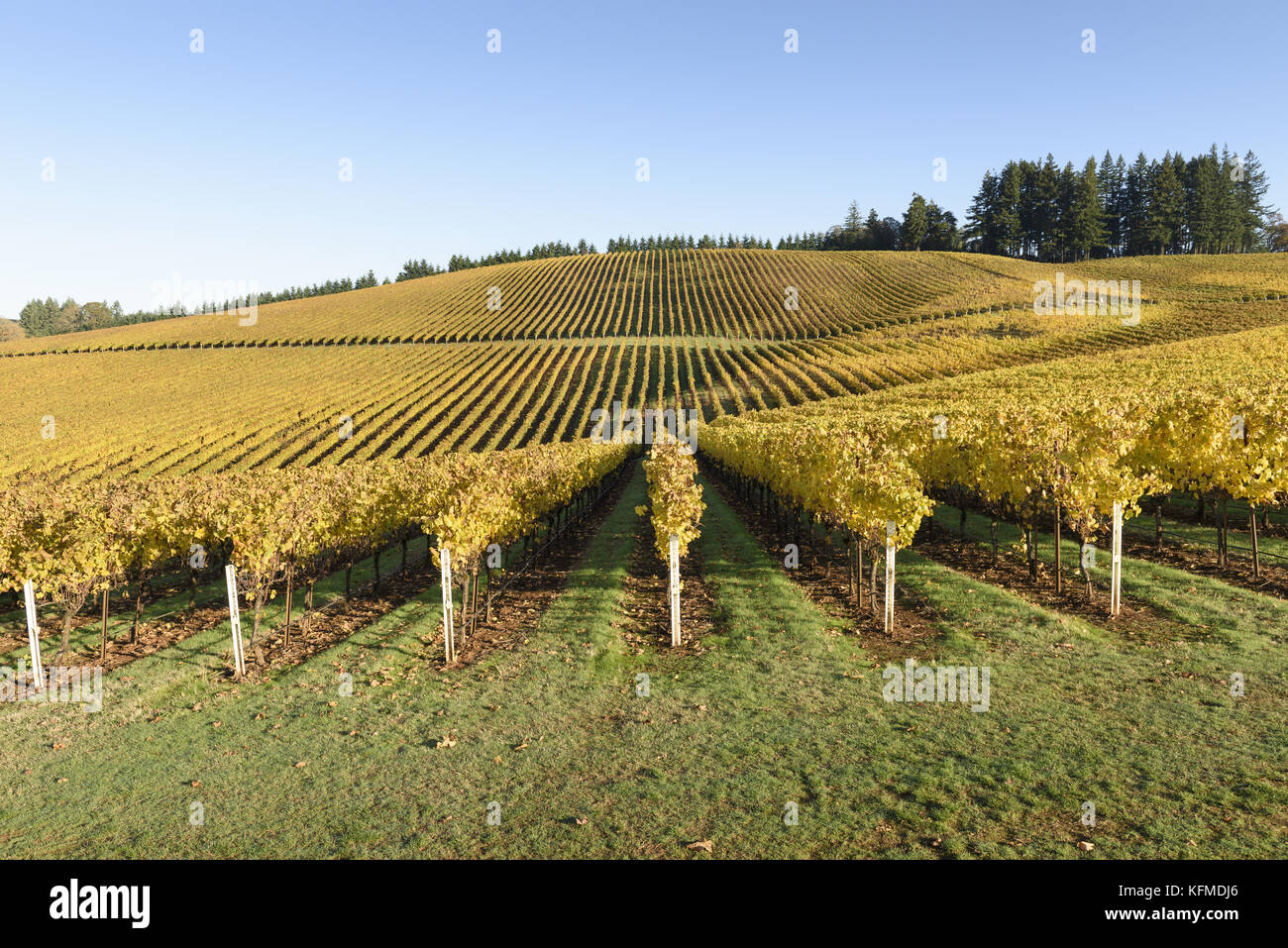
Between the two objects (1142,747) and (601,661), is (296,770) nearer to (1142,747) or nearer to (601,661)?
(601,661)

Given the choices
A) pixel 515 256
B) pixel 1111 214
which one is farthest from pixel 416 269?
pixel 1111 214

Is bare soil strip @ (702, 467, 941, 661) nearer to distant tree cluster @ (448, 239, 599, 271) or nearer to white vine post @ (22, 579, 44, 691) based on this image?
white vine post @ (22, 579, 44, 691)

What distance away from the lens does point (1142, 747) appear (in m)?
8.27

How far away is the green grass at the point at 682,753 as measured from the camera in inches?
275

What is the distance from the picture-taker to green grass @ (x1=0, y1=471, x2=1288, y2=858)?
275 inches

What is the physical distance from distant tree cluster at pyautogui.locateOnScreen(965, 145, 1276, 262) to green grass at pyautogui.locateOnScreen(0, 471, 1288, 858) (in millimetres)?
127227

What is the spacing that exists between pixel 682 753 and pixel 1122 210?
146407mm

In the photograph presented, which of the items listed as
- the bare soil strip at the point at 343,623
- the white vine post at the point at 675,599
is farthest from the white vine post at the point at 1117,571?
the bare soil strip at the point at 343,623

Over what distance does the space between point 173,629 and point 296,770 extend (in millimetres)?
9374

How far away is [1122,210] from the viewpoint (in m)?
119

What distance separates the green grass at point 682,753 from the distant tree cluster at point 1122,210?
127m

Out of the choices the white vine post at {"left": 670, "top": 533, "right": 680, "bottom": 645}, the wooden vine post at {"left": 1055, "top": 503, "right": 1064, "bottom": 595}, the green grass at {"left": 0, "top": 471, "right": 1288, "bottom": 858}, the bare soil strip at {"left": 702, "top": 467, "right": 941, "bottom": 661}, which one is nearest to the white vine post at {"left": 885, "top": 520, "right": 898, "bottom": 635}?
the bare soil strip at {"left": 702, "top": 467, "right": 941, "bottom": 661}

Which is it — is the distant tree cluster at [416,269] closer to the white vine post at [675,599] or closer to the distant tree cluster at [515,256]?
the distant tree cluster at [515,256]
